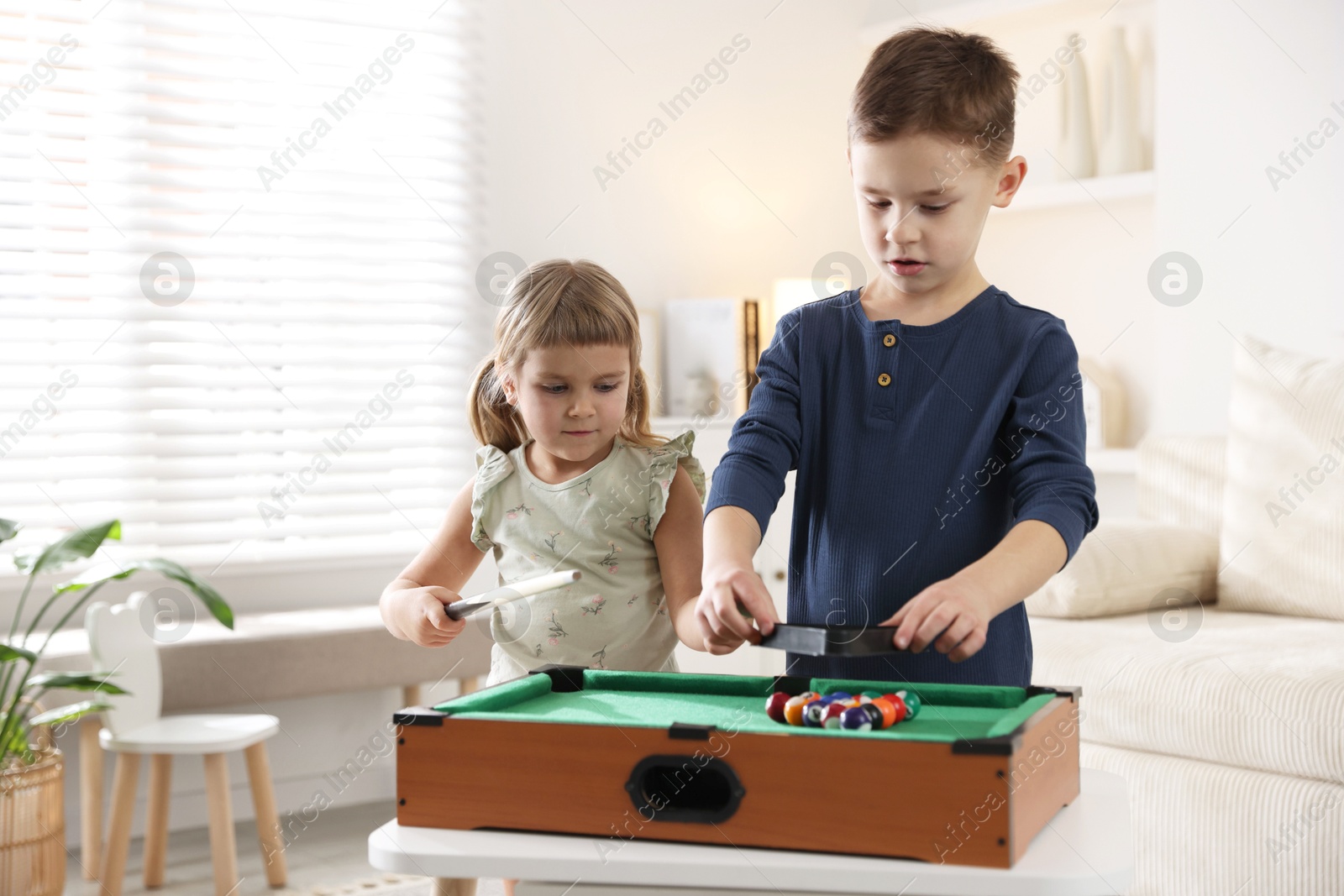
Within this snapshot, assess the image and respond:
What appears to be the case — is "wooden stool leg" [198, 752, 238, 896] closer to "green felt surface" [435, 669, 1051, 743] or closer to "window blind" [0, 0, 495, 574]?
"window blind" [0, 0, 495, 574]

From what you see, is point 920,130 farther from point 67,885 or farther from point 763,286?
point 763,286

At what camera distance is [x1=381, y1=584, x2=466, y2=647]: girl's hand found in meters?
1.23

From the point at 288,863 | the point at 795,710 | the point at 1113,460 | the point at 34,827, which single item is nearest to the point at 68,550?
the point at 34,827

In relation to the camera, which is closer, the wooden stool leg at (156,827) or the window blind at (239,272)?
the wooden stool leg at (156,827)

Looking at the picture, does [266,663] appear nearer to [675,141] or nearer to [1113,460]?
[675,141]

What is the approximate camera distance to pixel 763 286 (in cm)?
388

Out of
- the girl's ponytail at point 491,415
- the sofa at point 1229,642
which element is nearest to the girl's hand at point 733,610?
the girl's ponytail at point 491,415

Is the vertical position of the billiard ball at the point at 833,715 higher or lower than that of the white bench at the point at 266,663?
higher

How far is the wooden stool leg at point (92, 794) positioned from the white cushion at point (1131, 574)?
75.8 inches

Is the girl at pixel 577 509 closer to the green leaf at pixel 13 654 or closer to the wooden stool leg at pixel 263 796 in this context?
the green leaf at pixel 13 654

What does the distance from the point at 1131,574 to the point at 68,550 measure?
2.10m

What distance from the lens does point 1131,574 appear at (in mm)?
2463

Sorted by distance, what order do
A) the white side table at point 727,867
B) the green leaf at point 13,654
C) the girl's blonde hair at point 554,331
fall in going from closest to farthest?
the white side table at point 727,867 → the girl's blonde hair at point 554,331 → the green leaf at point 13,654

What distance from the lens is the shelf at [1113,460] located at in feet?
10.3
